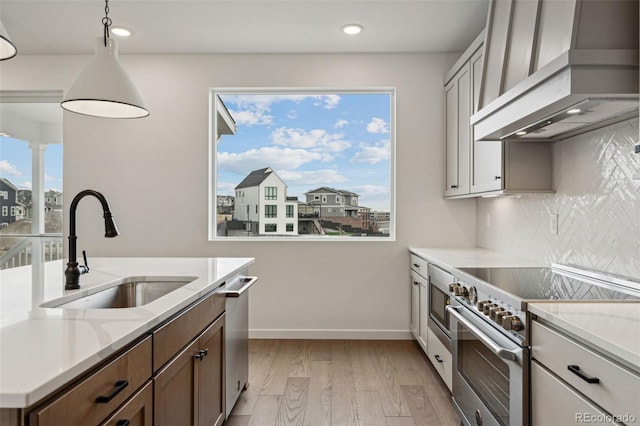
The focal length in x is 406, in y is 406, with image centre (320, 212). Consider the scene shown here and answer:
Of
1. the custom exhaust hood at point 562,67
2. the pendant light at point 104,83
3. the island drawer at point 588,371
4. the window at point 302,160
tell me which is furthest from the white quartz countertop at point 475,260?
the pendant light at point 104,83

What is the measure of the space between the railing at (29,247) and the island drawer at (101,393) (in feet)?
11.4

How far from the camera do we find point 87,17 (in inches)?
124

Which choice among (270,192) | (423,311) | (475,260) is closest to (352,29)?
(270,192)

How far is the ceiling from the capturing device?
9.65ft

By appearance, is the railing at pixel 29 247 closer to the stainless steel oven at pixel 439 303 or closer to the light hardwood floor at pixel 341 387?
the light hardwood floor at pixel 341 387

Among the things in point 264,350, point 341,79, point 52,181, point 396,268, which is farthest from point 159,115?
point 396,268

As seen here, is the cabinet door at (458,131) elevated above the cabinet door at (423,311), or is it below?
above

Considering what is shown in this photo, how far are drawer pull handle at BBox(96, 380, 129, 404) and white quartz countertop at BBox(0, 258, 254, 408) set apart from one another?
0.37 feet

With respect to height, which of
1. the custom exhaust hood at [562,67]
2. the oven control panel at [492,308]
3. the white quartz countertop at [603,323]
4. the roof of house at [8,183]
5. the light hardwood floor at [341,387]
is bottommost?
the light hardwood floor at [341,387]

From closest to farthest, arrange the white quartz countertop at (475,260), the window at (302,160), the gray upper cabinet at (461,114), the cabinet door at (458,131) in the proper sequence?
1. the white quartz countertop at (475,260)
2. the gray upper cabinet at (461,114)
3. the cabinet door at (458,131)
4. the window at (302,160)

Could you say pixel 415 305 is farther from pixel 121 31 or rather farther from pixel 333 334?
pixel 121 31

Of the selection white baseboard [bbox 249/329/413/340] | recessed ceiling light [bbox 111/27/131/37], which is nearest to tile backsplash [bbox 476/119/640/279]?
white baseboard [bbox 249/329/413/340]

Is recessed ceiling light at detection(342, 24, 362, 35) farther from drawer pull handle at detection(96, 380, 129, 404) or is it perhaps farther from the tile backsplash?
drawer pull handle at detection(96, 380, 129, 404)

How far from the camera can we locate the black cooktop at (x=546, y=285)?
1593mm
